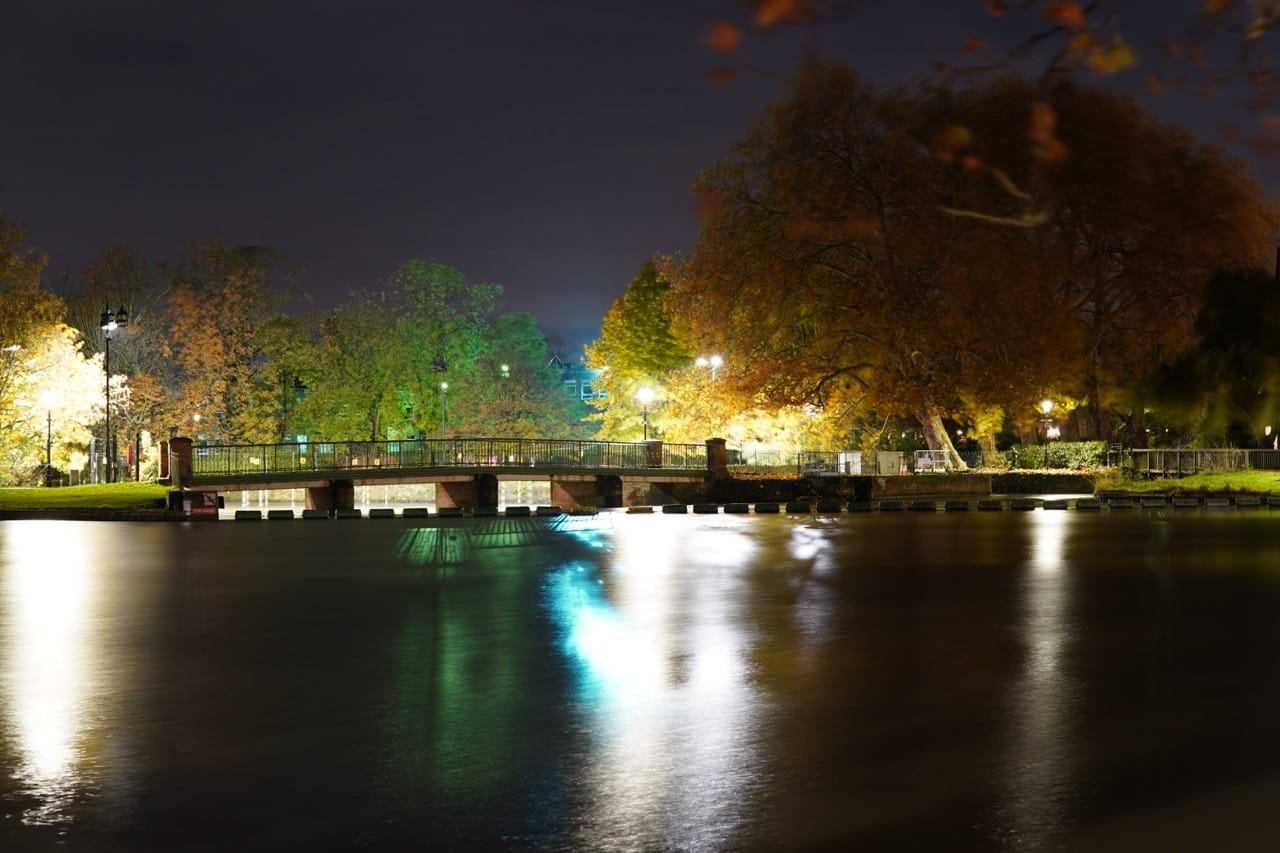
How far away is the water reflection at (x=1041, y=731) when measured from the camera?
617cm

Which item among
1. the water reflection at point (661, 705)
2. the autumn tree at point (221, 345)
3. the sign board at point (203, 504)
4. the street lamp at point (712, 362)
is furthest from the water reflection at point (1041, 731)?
the autumn tree at point (221, 345)

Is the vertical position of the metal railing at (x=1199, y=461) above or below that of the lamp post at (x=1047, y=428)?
below

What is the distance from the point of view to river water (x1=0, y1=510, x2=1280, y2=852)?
20.4ft

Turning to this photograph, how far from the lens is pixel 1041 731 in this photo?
7984mm

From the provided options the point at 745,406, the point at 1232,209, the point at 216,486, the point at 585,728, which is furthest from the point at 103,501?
the point at 1232,209

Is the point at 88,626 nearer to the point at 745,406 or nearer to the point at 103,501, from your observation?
the point at 103,501

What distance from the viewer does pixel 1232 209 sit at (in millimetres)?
48938

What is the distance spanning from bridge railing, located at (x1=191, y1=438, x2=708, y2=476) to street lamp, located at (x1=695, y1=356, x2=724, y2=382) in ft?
12.0

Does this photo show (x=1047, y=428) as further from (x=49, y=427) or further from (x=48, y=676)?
(x=48, y=676)

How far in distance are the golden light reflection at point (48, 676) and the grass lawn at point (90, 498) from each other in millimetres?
16794

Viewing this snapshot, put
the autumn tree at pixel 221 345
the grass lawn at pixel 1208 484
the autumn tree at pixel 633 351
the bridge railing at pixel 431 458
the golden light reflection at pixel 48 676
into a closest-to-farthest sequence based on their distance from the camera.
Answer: the golden light reflection at pixel 48 676, the grass lawn at pixel 1208 484, the bridge railing at pixel 431 458, the autumn tree at pixel 221 345, the autumn tree at pixel 633 351

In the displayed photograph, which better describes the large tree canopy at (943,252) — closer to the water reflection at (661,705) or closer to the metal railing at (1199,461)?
the metal railing at (1199,461)

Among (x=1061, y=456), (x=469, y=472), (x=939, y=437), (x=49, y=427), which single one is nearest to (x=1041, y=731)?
(x=469, y=472)

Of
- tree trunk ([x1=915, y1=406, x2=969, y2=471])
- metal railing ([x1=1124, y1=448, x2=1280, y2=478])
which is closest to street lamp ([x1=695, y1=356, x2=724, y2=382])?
tree trunk ([x1=915, y1=406, x2=969, y2=471])
